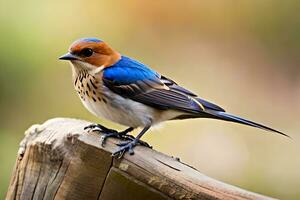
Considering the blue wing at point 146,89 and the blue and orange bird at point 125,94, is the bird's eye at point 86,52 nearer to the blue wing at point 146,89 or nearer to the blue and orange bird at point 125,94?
the blue and orange bird at point 125,94

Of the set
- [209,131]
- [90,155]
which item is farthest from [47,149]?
[209,131]

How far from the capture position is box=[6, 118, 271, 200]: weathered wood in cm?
267

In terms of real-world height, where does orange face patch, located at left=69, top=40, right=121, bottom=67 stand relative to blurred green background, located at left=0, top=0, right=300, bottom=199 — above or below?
above

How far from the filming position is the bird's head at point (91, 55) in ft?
13.0

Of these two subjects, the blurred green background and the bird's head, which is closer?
the bird's head

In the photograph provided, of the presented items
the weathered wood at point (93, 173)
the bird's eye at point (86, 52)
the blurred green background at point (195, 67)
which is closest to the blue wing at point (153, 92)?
the bird's eye at point (86, 52)

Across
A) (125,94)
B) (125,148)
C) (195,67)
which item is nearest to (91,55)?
(125,94)

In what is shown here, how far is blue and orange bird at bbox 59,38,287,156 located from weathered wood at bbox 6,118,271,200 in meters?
0.85

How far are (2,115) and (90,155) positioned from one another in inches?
211

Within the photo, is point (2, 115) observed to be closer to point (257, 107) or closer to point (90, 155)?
point (257, 107)

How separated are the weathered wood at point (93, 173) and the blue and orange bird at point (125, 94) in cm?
85

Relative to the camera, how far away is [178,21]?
1012 centimetres

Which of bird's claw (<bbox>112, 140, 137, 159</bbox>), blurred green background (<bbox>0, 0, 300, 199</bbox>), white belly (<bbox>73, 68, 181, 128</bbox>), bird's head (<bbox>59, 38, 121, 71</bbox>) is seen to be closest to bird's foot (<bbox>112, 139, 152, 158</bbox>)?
bird's claw (<bbox>112, 140, 137, 159</bbox>)

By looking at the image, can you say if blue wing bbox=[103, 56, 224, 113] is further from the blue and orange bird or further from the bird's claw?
the bird's claw
